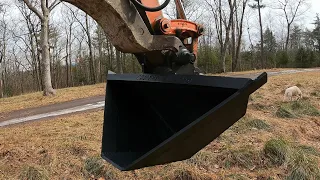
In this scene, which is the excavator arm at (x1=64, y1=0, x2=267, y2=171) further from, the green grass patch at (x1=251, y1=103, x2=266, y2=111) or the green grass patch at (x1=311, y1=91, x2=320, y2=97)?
the green grass patch at (x1=311, y1=91, x2=320, y2=97)

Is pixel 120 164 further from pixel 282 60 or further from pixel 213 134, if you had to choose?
pixel 282 60

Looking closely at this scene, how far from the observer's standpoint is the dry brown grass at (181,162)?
391 centimetres

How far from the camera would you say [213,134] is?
1.92 meters

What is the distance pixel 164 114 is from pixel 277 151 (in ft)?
7.38

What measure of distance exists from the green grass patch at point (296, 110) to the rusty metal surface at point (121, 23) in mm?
5671

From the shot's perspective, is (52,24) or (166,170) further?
(52,24)

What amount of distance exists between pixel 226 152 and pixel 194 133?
2.87 meters

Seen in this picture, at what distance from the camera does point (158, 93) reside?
273 centimetres

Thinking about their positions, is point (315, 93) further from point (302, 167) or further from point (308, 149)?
point (302, 167)

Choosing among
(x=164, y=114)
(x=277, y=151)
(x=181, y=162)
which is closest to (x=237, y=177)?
(x=181, y=162)

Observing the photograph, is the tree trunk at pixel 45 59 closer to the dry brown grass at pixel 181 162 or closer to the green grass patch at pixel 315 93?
the dry brown grass at pixel 181 162

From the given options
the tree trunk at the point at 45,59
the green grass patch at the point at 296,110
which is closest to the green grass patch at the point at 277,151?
the green grass patch at the point at 296,110

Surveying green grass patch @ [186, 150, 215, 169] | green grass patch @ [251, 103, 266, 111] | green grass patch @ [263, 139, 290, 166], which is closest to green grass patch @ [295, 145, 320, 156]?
green grass patch @ [263, 139, 290, 166]

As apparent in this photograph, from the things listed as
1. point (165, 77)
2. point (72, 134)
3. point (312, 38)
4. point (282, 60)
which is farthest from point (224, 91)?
point (312, 38)
